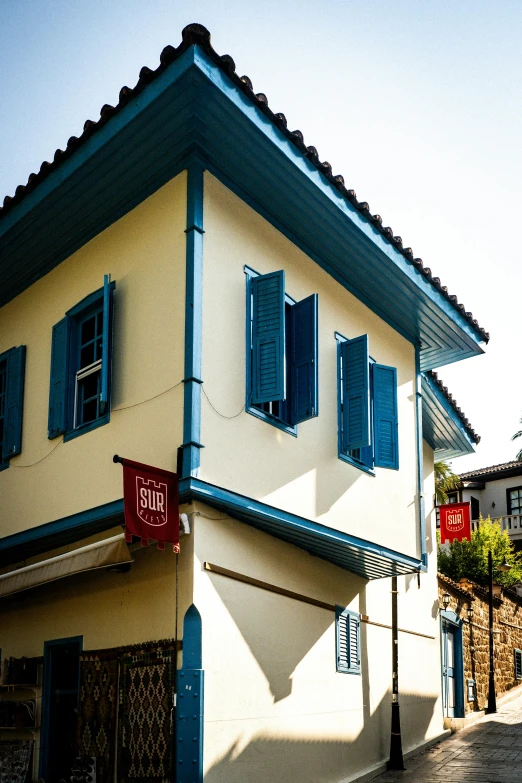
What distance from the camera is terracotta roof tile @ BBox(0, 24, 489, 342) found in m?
8.78

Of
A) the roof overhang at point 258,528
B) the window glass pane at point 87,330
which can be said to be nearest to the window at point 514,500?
the roof overhang at point 258,528

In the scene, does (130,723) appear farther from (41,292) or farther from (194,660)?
(41,292)

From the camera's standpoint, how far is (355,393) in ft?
38.4

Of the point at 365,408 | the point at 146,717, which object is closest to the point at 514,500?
the point at 365,408

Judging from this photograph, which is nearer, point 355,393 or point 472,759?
point 355,393

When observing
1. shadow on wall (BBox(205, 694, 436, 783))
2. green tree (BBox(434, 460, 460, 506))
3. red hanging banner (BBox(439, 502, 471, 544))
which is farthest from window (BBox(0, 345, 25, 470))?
green tree (BBox(434, 460, 460, 506))

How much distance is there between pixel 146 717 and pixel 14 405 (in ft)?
15.4

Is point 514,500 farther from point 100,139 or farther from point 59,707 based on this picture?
point 100,139

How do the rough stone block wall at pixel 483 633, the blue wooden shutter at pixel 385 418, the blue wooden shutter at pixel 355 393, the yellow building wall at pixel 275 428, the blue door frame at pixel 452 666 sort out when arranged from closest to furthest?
the yellow building wall at pixel 275 428 < the blue wooden shutter at pixel 355 393 < the blue wooden shutter at pixel 385 418 < the blue door frame at pixel 452 666 < the rough stone block wall at pixel 483 633

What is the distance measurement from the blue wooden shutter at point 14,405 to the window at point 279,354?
348 centimetres

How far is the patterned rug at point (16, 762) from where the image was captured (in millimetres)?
10578

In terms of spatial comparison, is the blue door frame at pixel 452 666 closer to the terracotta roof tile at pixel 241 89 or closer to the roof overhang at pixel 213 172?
the roof overhang at pixel 213 172

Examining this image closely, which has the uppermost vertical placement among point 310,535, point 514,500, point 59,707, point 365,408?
A: point 514,500

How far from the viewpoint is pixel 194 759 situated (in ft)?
28.1
